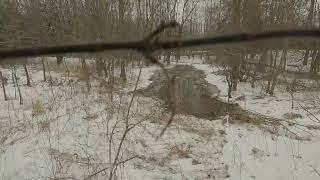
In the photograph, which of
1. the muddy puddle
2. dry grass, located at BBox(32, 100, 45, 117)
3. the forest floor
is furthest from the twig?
dry grass, located at BBox(32, 100, 45, 117)

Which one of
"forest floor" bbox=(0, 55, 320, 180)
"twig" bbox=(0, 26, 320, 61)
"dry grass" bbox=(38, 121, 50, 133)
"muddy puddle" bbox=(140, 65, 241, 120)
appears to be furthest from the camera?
"muddy puddle" bbox=(140, 65, 241, 120)

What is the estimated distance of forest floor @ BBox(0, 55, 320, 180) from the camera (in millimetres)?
4727

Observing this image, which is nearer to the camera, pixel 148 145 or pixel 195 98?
pixel 148 145

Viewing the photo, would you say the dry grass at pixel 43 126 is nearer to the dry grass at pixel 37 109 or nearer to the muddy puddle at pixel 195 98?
the dry grass at pixel 37 109

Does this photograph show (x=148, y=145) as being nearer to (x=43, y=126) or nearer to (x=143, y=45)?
(x=43, y=126)

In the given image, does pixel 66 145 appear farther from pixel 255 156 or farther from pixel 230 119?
pixel 230 119

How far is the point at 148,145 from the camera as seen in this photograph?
5.75m

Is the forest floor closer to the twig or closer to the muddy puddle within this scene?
the muddy puddle

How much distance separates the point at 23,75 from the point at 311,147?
501 inches

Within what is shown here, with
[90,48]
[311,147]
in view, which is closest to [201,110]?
[311,147]

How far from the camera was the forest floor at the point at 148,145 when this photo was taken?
15.5ft

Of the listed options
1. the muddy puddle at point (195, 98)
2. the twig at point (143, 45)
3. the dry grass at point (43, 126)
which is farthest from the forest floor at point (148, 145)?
the twig at point (143, 45)

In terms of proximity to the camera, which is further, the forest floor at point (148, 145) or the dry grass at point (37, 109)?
the dry grass at point (37, 109)

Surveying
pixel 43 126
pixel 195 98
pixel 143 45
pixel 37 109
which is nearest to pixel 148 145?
pixel 43 126
